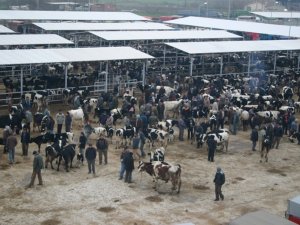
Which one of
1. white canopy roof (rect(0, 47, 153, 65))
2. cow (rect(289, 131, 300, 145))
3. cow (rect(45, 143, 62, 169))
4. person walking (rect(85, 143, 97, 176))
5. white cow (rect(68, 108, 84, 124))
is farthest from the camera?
white canopy roof (rect(0, 47, 153, 65))

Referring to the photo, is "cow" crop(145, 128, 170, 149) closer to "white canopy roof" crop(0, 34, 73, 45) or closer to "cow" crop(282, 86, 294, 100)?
"cow" crop(282, 86, 294, 100)

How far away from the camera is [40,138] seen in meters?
17.0

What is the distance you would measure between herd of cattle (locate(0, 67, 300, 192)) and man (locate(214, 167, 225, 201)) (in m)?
1.13

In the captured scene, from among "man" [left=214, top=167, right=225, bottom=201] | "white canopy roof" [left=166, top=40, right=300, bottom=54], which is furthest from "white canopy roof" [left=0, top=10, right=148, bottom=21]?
"man" [left=214, top=167, right=225, bottom=201]

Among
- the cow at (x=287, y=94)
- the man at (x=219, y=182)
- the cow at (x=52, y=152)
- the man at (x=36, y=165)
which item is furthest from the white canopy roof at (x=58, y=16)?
the man at (x=219, y=182)

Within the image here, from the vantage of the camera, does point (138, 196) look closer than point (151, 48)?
Yes

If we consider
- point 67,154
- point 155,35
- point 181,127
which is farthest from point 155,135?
point 155,35

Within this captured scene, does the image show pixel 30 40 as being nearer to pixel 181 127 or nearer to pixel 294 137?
pixel 181 127

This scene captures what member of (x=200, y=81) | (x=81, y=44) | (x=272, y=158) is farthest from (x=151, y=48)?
(x=272, y=158)

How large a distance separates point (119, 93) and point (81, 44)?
13.4 meters

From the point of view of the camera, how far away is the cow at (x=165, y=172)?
1439cm

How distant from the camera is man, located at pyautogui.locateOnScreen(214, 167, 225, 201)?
543 inches

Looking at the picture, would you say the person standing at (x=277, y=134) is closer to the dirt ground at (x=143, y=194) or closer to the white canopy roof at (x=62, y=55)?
the dirt ground at (x=143, y=194)

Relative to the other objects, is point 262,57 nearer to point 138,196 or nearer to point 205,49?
point 205,49
